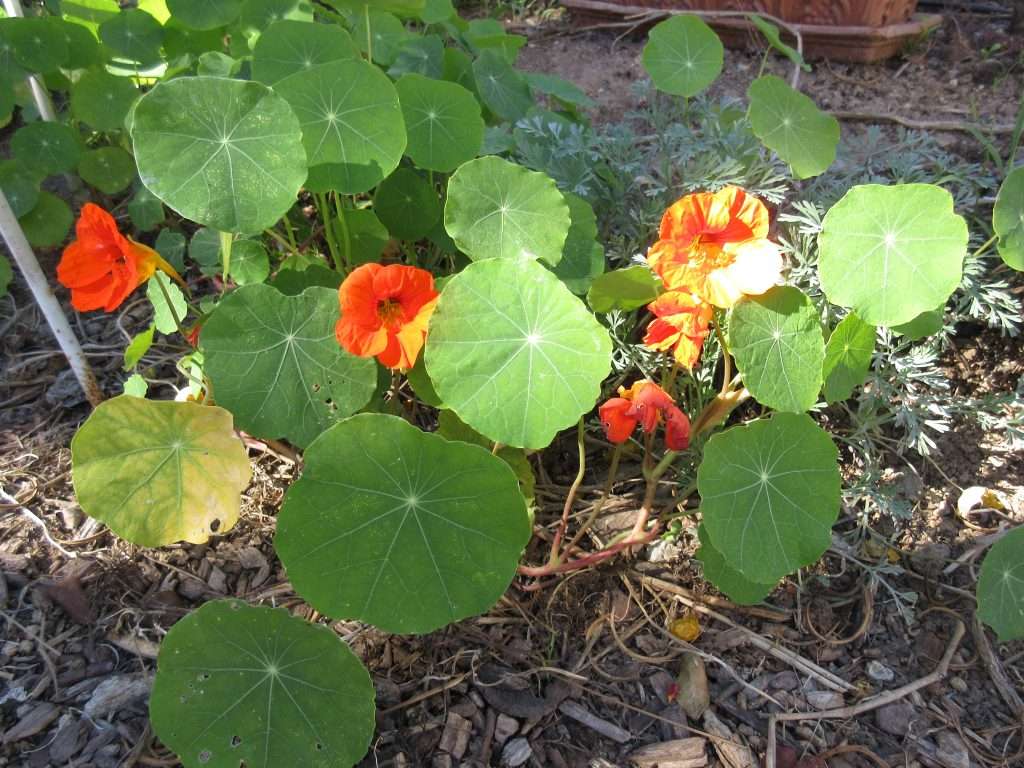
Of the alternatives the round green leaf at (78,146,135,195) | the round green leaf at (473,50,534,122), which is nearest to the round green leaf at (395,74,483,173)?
the round green leaf at (473,50,534,122)

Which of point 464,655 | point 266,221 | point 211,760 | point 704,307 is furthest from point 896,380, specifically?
point 211,760

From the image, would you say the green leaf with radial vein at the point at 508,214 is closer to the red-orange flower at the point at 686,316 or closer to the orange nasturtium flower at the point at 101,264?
the red-orange flower at the point at 686,316

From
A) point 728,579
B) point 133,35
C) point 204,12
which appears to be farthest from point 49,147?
point 728,579

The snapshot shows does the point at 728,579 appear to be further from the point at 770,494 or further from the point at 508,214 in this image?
the point at 508,214

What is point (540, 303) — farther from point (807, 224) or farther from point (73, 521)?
point (73, 521)

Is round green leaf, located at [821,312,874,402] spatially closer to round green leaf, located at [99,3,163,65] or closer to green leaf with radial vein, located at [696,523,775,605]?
green leaf with radial vein, located at [696,523,775,605]

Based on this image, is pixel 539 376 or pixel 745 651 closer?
pixel 539 376

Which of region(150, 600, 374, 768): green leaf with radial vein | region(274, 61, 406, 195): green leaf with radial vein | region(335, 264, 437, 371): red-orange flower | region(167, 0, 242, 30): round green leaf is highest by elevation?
region(167, 0, 242, 30): round green leaf
